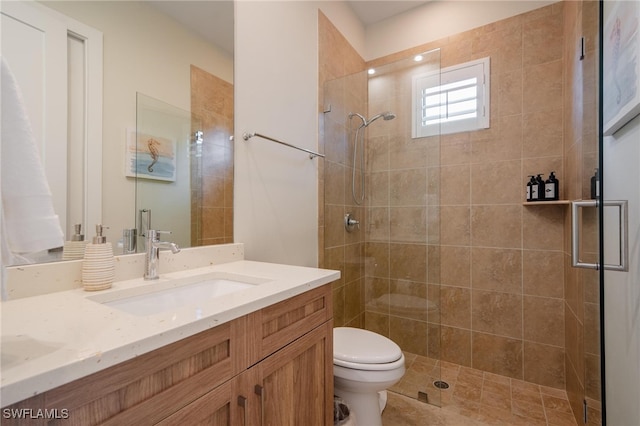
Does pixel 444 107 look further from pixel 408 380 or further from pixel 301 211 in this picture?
pixel 408 380

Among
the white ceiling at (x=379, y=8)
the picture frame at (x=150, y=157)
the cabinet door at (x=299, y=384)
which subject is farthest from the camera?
the white ceiling at (x=379, y=8)

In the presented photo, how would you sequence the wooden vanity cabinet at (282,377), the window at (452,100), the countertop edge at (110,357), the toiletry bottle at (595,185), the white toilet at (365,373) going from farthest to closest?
the window at (452,100), the white toilet at (365,373), the toiletry bottle at (595,185), the wooden vanity cabinet at (282,377), the countertop edge at (110,357)

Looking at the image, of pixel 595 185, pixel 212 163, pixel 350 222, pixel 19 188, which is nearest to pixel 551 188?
pixel 595 185

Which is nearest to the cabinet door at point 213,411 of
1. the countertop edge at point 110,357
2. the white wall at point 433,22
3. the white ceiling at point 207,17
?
the countertop edge at point 110,357

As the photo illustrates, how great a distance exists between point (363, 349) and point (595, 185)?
1187mm

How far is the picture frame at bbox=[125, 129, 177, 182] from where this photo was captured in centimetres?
101

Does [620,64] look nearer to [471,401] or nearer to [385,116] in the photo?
[385,116]

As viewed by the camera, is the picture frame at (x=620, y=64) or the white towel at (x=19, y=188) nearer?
the white towel at (x=19, y=188)

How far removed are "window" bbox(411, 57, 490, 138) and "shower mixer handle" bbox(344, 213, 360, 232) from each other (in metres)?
0.78

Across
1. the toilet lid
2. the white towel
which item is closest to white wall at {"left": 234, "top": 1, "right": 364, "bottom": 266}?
the toilet lid

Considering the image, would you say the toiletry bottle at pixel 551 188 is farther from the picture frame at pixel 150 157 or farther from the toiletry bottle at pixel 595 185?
the picture frame at pixel 150 157

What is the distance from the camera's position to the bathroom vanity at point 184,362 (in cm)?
43

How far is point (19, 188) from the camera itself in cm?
50

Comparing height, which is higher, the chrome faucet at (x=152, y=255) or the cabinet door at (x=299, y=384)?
the chrome faucet at (x=152, y=255)
